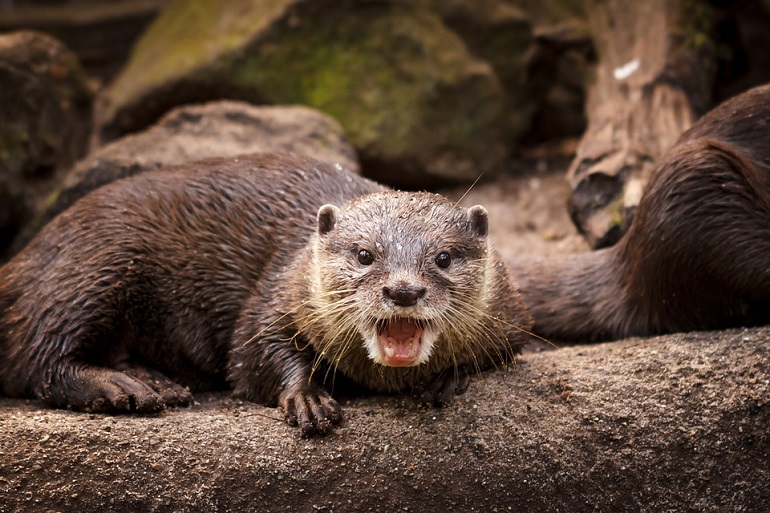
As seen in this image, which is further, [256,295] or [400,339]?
[256,295]

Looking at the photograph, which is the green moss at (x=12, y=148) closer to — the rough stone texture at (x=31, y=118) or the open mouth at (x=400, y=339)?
the rough stone texture at (x=31, y=118)

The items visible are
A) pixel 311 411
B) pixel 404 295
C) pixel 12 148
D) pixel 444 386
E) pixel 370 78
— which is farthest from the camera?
pixel 370 78

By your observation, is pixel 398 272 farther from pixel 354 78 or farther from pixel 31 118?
pixel 354 78

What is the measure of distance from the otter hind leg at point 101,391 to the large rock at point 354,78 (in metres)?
2.94

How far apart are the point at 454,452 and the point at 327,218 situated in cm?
92

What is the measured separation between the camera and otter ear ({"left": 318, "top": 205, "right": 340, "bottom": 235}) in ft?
11.5

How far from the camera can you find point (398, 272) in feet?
10.4

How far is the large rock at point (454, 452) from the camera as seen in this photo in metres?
3.28

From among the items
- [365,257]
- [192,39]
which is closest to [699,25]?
[192,39]

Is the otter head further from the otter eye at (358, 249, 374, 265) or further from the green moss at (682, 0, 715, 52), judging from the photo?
the green moss at (682, 0, 715, 52)

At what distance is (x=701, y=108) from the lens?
548 centimetres

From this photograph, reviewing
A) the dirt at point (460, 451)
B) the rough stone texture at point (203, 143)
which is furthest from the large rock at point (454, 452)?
the rough stone texture at point (203, 143)

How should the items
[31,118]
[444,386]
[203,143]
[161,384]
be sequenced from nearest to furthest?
1. [444,386]
2. [161,384]
3. [203,143]
4. [31,118]

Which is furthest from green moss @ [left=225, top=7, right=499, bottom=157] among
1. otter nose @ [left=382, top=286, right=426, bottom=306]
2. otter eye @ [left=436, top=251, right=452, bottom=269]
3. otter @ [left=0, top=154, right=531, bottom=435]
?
otter nose @ [left=382, top=286, right=426, bottom=306]
